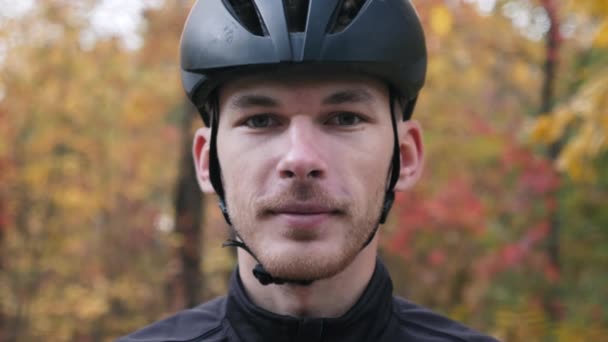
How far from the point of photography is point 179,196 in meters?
10.5

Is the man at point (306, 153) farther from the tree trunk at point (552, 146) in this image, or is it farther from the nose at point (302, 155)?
the tree trunk at point (552, 146)

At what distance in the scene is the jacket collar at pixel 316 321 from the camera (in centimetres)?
208

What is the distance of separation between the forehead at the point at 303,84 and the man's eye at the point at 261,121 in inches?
2.8

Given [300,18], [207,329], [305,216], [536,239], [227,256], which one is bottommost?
[227,256]

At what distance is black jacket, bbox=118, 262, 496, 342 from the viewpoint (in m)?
2.10

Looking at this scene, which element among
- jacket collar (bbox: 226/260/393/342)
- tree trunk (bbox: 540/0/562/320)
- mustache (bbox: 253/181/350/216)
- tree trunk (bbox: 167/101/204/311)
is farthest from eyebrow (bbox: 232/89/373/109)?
tree trunk (bbox: 167/101/204/311)

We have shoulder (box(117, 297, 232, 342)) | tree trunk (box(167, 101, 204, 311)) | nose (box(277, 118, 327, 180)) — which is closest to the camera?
nose (box(277, 118, 327, 180))

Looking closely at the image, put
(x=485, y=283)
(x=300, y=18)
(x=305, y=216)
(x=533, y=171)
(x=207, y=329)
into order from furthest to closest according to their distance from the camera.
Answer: (x=485, y=283) < (x=533, y=171) < (x=207, y=329) < (x=300, y=18) < (x=305, y=216)

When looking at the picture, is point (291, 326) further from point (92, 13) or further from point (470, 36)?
point (470, 36)

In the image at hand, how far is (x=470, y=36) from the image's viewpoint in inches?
387

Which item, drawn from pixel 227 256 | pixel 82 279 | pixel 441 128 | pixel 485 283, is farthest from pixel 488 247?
pixel 82 279

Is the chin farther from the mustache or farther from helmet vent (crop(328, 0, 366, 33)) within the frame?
helmet vent (crop(328, 0, 366, 33))

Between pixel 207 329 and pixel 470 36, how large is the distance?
27.0ft

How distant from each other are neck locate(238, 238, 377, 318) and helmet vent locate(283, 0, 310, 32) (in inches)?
28.6
